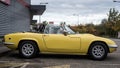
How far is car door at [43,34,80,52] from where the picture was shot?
40.1 feet

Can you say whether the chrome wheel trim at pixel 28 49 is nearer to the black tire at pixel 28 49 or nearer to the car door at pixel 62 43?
the black tire at pixel 28 49

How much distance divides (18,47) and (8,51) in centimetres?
227

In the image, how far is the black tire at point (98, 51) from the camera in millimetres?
12180

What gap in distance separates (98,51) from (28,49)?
2.64 m

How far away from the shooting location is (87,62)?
37.7 feet

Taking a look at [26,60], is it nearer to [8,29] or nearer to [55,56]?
[55,56]

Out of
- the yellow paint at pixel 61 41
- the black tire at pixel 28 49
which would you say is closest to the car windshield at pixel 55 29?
the yellow paint at pixel 61 41

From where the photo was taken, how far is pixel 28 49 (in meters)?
12.3

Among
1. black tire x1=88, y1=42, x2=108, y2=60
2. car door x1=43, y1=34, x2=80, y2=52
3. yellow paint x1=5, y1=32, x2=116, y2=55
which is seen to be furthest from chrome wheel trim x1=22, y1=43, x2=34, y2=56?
black tire x1=88, y1=42, x2=108, y2=60

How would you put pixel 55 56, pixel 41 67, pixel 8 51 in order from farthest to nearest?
1. pixel 8 51
2. pixel 55 56
3. pixel 41 67

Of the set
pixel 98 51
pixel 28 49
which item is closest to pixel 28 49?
pixel 28 49

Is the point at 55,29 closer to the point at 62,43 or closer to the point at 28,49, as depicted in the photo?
the point at 62,43

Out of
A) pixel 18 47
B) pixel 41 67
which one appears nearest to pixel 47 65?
pixel 41 67

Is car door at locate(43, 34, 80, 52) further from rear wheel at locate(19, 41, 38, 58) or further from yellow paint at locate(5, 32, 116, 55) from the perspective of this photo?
rear wheel at locate(19, 41, 38, 58)
